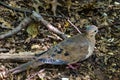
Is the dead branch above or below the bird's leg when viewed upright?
above

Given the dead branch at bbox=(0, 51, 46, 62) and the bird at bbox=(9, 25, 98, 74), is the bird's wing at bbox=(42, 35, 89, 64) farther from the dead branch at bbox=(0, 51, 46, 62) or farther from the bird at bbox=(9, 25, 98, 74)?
the dead branch at bbox=(0, 51, 46, 62)

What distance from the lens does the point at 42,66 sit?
5051mm

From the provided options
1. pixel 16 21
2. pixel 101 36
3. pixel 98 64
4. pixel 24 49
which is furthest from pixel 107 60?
pixel 16 21

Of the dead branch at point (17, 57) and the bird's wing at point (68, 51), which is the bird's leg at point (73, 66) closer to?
the bird's wing at point (68, 51)

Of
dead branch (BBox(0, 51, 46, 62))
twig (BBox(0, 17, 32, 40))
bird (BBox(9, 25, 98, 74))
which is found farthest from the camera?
twig (BBox(0, 17, 32, 40))

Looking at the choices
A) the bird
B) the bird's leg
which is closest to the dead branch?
the bird

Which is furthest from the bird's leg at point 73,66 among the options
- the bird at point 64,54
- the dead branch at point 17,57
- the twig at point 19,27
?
the twig at point 19,27

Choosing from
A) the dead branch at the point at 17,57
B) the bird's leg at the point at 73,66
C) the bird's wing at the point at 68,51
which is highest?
the bird's wing at the point at 68,51

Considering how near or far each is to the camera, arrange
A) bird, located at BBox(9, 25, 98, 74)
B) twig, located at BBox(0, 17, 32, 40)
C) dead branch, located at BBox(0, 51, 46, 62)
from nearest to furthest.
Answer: bird, located at BBox(9, 25, 98, 74) < dead branch, located at BBox(0, 51, 46, 62) < twig, located at BBox(0, 17, 32, 40)

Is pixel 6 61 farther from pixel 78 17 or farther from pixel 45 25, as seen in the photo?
pixel 78 17

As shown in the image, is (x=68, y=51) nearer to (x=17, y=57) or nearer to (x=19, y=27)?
(x=17, y=57)

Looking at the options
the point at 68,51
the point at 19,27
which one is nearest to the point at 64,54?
the point at 68,51

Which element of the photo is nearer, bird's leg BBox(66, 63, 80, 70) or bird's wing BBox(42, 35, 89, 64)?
bird's wing BBox(42, 35, 89, 64)

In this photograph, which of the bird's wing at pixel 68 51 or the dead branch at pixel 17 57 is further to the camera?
the dead branch at pixel 17 57
